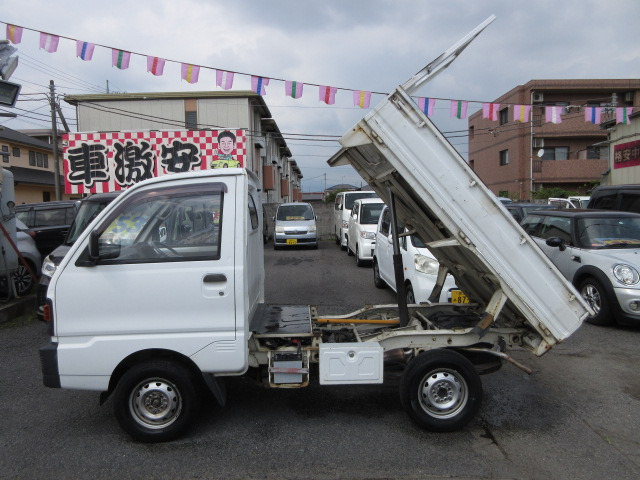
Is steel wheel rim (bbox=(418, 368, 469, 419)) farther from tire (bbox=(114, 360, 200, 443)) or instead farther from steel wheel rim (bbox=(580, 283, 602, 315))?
steel wheel rim (bbox=(580, 283, 602, 315))

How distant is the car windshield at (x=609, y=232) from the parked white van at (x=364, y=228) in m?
4.65

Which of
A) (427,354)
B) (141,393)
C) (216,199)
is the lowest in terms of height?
(141,393)

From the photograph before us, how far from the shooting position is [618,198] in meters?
10.8

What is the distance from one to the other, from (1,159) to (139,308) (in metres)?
30.5

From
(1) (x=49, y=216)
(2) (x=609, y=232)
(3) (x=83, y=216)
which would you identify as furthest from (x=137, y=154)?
(2) (x=609, y=232)

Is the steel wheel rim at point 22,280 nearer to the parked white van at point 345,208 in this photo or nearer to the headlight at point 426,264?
the headlight at point 426,264

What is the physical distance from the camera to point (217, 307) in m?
3.40

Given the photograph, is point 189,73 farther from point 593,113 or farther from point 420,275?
point 593,113

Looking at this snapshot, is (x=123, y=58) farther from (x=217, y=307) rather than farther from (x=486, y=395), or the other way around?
(x=486, y=395)

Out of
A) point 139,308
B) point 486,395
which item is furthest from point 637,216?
point 139,308

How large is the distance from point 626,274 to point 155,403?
617 centimetres

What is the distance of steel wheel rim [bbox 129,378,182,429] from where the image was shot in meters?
3.49

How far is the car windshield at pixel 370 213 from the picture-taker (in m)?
12.2

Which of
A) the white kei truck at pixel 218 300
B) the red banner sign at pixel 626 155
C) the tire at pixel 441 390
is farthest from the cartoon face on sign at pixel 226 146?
the red banner sign at pixel 626 155
